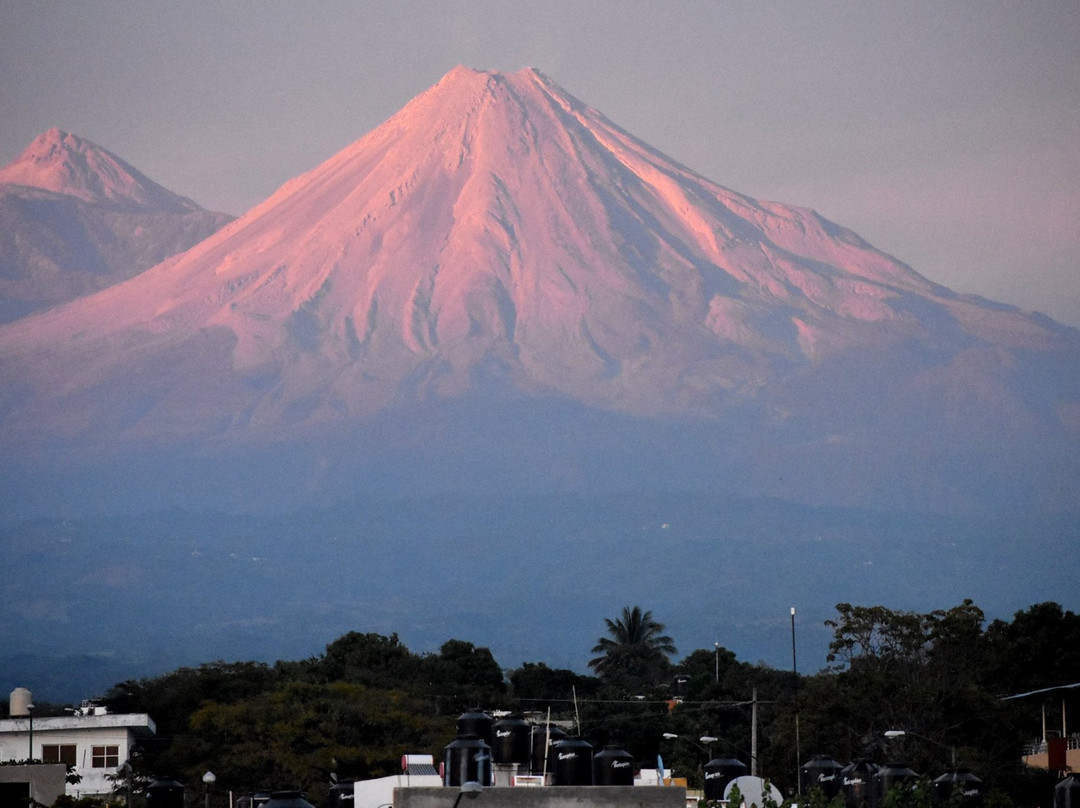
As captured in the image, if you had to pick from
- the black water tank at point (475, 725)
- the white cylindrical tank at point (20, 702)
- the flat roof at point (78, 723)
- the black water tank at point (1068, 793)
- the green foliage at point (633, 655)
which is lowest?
the black water tank at point (1068, 793)

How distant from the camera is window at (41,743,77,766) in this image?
2815 inches

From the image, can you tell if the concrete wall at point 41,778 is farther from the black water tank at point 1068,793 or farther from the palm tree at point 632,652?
the palm tree at point 632,652

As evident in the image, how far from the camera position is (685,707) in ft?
316

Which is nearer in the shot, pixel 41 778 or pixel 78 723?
pixel 41 778

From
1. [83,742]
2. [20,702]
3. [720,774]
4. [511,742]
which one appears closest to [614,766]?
[511,742]

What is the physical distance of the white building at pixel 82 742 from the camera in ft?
234

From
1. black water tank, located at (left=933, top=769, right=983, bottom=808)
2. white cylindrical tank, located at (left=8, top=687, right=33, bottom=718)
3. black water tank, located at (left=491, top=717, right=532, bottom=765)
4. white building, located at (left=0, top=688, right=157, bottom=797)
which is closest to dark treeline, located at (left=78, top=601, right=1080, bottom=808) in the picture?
white building, located at (left=0, top=688, right=157, bottom=797)

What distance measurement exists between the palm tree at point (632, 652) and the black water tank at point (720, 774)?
91974 millimetres

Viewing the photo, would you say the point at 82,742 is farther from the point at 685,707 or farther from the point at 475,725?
the point at 475,725

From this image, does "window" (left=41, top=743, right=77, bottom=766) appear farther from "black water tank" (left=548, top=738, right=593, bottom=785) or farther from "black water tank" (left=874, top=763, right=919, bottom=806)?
"black water tank" (left=548, top=738, right=593, bottom=785)

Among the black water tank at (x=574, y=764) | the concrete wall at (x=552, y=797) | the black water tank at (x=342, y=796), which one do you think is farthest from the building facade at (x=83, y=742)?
the concrete wall at (x=552, y=797)

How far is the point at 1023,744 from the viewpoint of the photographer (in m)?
70.9

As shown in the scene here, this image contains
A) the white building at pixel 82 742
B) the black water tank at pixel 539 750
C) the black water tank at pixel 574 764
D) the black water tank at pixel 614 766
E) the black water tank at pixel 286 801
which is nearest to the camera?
the black water tank at pixel 286 801

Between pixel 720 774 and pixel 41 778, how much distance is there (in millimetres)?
17763
